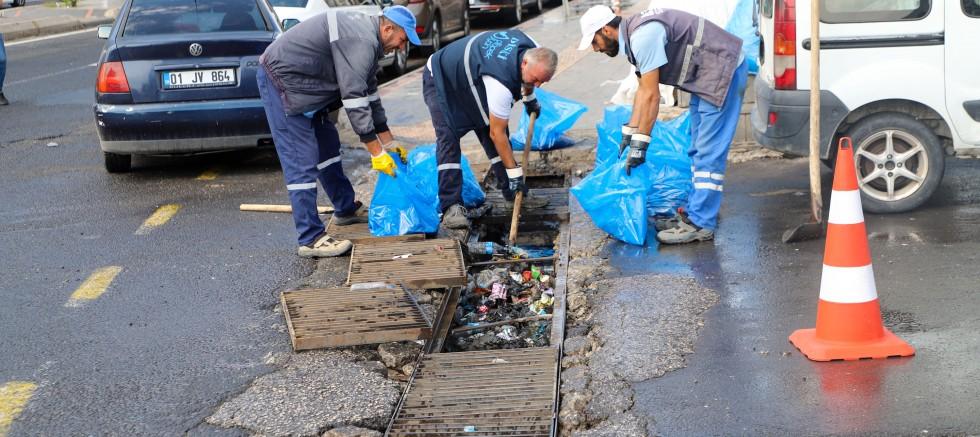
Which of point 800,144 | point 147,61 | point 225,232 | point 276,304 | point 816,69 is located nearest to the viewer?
point 276,304

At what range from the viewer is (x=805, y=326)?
15.9ft

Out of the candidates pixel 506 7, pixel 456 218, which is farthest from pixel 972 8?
pixel 506 7

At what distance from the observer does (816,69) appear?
604 cm

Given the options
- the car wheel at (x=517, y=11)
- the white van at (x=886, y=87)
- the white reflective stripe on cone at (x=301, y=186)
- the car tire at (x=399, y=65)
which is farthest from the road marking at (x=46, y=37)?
the white van at (x=886, y=87)

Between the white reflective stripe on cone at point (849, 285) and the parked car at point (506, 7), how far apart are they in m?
14.7

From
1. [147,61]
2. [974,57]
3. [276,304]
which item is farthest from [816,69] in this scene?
[147,61]

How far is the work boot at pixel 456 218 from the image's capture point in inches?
268

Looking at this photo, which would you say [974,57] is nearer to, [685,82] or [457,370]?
[685,82]

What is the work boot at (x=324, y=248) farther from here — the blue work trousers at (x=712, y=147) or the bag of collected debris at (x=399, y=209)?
the blue work trousers at (x=712, y=147)

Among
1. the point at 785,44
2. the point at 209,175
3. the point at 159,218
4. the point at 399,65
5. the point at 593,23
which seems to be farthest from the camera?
the point at 399,65

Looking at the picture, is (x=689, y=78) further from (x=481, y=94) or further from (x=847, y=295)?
(x=847, y=295)

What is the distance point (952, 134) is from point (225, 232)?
4.68 metres

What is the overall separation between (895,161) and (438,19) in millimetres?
10336

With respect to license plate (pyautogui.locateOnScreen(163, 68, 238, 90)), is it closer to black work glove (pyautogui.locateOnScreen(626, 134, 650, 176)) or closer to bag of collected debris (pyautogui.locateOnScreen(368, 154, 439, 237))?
bag of collected debris (pyautogui.locateOnScreen(368, 154, 439, 237))
